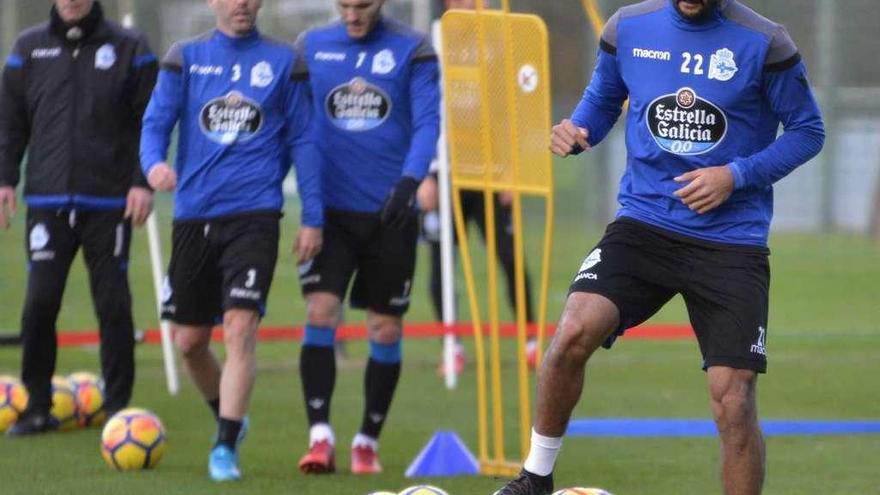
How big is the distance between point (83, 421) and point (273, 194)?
242cm

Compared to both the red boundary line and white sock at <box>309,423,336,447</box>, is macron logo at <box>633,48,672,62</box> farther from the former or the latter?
the red boundary line

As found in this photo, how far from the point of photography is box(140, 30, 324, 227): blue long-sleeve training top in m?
8.59

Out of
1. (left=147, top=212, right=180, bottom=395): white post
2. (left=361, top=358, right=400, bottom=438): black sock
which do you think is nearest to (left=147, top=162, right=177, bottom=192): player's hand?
(left=361, top=358, right=400, bottom=438): black sock

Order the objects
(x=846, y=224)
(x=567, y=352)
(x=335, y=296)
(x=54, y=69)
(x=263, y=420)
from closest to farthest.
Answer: (x=567, y=352) → (x=335, y=296) → (x=54, y=69) → (x=263, y=420) → (x=846, y=224)

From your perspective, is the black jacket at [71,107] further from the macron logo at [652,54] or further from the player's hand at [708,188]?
the player's hand at [708,188]

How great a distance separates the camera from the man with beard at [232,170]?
8.50 metres

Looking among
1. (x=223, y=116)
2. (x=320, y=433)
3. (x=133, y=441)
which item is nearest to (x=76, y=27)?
(x=223, y=116)

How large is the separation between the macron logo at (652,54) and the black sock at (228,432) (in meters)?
2.69

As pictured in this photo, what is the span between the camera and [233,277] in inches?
336

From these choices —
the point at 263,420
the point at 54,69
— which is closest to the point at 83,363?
the point at 263,420

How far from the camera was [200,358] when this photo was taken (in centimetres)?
905

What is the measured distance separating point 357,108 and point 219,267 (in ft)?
3.48

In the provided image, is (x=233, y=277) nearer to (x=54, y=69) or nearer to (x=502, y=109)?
(x=502, y=109)

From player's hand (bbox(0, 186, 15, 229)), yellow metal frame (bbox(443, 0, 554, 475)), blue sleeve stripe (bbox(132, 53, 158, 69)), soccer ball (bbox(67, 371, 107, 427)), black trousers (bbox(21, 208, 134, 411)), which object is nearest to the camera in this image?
yellow metal frame (bbox(443, 0, 554, 475))
